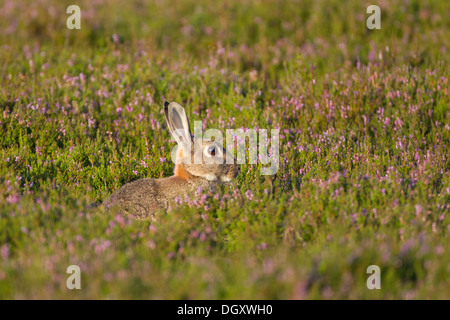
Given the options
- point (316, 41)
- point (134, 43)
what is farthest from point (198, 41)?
point (316, 41)

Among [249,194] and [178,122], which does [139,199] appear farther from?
[249,194]

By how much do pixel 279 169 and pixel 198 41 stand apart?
16.6 ft

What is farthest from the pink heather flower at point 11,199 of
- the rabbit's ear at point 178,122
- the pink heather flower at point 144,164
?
the rabbit's ear at point 178,122

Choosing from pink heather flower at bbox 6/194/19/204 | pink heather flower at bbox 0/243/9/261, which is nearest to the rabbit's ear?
pink heather flower at bbox 6/194/19/204

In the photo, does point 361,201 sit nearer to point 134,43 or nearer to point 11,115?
point 11,115

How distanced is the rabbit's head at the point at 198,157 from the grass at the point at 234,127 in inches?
8.0

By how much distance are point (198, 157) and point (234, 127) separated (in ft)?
4.02

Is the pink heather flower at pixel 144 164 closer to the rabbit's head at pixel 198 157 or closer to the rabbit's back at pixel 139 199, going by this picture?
the rabbit's head at pixel 198 157

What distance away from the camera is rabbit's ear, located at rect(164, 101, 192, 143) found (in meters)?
5.81

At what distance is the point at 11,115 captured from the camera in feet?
21.9

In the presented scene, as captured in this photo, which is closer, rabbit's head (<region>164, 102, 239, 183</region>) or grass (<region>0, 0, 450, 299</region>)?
grass (<region>0, 0, 450, 299</region>)

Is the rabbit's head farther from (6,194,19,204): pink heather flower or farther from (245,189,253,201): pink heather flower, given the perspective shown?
(6,194,19,204): pink heather flower
